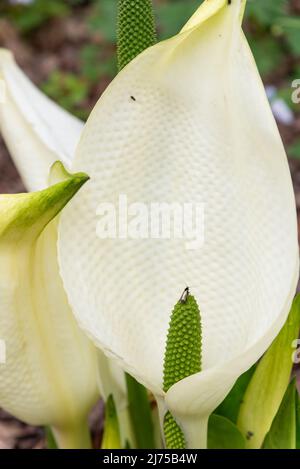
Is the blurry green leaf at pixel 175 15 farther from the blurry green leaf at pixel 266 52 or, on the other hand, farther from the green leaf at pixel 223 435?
the green leaf at pixel 223 435

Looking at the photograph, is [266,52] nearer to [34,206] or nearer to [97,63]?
[97,63]

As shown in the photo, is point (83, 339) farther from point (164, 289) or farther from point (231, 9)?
point (231, 9)

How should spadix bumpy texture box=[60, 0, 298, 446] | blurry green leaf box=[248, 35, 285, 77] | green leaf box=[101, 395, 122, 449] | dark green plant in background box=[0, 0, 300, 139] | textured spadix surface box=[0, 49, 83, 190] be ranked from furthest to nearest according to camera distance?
blurry green leaf box=[248, 35, 285, 77]
dark green plant in background box=[0, 0, 300, 139]
textured spadix surface box=[0, 49, 83, 190]
green leaf box=[101, 395, 122, 449]
spadix bumpy texture box=[60, 0, 298, 446]

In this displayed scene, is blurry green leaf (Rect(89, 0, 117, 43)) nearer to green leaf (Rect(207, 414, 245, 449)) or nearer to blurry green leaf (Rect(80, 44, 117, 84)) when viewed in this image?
blurry green leaf (Rect(80, 44, 117, 84))

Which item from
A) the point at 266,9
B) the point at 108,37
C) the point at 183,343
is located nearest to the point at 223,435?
the point at 183,343

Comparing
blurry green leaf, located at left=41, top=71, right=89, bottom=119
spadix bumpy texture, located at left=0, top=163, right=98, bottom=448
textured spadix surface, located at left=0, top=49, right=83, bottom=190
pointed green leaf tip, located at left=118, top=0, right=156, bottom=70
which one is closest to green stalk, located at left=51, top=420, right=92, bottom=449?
spadix bumpy texture, located at left=0, top=163, right=98, bottom=448

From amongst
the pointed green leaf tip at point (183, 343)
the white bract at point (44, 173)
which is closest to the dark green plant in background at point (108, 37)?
the white bract at point (44, 173)

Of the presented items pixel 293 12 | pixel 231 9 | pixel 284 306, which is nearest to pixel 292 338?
pixel 284 306
